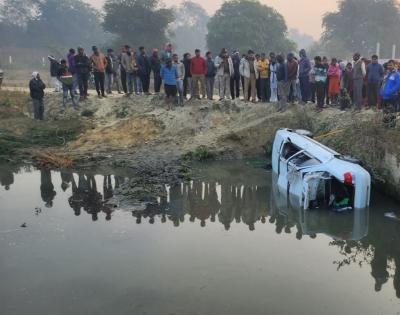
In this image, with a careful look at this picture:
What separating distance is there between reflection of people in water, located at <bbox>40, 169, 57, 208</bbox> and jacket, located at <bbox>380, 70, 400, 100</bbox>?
9603 millimetres

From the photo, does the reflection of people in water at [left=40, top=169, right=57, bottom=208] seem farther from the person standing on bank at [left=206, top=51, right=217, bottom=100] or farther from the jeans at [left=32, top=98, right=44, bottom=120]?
the person standing on bank at [left=206, top=51, right=217, bottom=100]

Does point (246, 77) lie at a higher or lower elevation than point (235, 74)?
lower

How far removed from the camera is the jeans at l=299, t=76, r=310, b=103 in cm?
1648

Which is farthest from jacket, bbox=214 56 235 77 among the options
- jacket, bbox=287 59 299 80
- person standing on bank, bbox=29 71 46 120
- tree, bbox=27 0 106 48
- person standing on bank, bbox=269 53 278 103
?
tree, bbox=27 0 106 48

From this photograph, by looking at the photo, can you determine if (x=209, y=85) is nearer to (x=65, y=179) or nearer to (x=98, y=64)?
(x=98, y=64)

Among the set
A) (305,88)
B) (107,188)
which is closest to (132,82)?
(305,88)

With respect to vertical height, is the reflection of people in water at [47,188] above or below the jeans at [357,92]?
below

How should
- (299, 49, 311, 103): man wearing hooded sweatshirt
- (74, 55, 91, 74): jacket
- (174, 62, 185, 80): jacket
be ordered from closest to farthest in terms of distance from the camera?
(299, 49, 311, 103): man wearing hooded sweatshirt → (174, 62, 185, 80): jacket → (74, 55, 91, 74): jacket

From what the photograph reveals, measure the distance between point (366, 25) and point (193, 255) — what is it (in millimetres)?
50584

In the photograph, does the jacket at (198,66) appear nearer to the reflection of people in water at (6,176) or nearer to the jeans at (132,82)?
the jeans at (132,82)

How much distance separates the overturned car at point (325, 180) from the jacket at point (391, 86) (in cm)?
289

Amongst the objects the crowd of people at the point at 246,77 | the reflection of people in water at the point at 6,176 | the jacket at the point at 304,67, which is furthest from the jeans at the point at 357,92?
the reflection of people in water at the point at 6,176

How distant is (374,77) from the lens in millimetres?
15117

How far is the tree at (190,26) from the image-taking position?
314 feet
